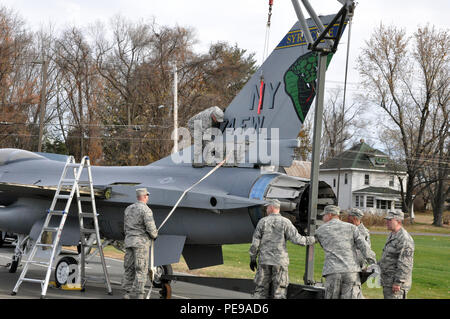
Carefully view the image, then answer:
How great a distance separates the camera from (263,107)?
33.9 ft

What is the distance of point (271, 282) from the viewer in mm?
8305

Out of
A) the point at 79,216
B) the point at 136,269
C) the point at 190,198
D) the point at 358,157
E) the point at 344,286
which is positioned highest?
the point at 358,157

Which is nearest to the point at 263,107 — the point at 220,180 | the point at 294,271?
the point at 220,180

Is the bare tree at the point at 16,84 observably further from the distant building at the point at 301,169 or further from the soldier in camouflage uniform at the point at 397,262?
the soldier in camouflage uniform at the point at 397,262

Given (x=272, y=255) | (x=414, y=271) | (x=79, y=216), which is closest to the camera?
(x=272, y=255)

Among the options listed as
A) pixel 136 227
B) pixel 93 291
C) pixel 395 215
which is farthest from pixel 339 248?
pixel 93 291

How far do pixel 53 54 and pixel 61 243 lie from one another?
1426 inches

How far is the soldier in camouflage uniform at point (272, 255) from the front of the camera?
8195 mm

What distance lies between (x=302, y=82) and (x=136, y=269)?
448 cm

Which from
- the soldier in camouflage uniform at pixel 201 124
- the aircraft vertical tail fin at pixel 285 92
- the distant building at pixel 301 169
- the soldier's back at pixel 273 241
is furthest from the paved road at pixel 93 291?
the distant building at pixel 301 169

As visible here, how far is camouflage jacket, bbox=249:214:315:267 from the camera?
822 cm

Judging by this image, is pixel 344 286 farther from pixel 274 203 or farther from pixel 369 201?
pixel 369 201

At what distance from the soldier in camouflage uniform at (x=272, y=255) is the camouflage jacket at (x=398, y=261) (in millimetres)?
1351

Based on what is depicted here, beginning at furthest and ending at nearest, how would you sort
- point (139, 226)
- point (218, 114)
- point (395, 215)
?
point (218, 114) → point (139, 226) → point (395, 215)
